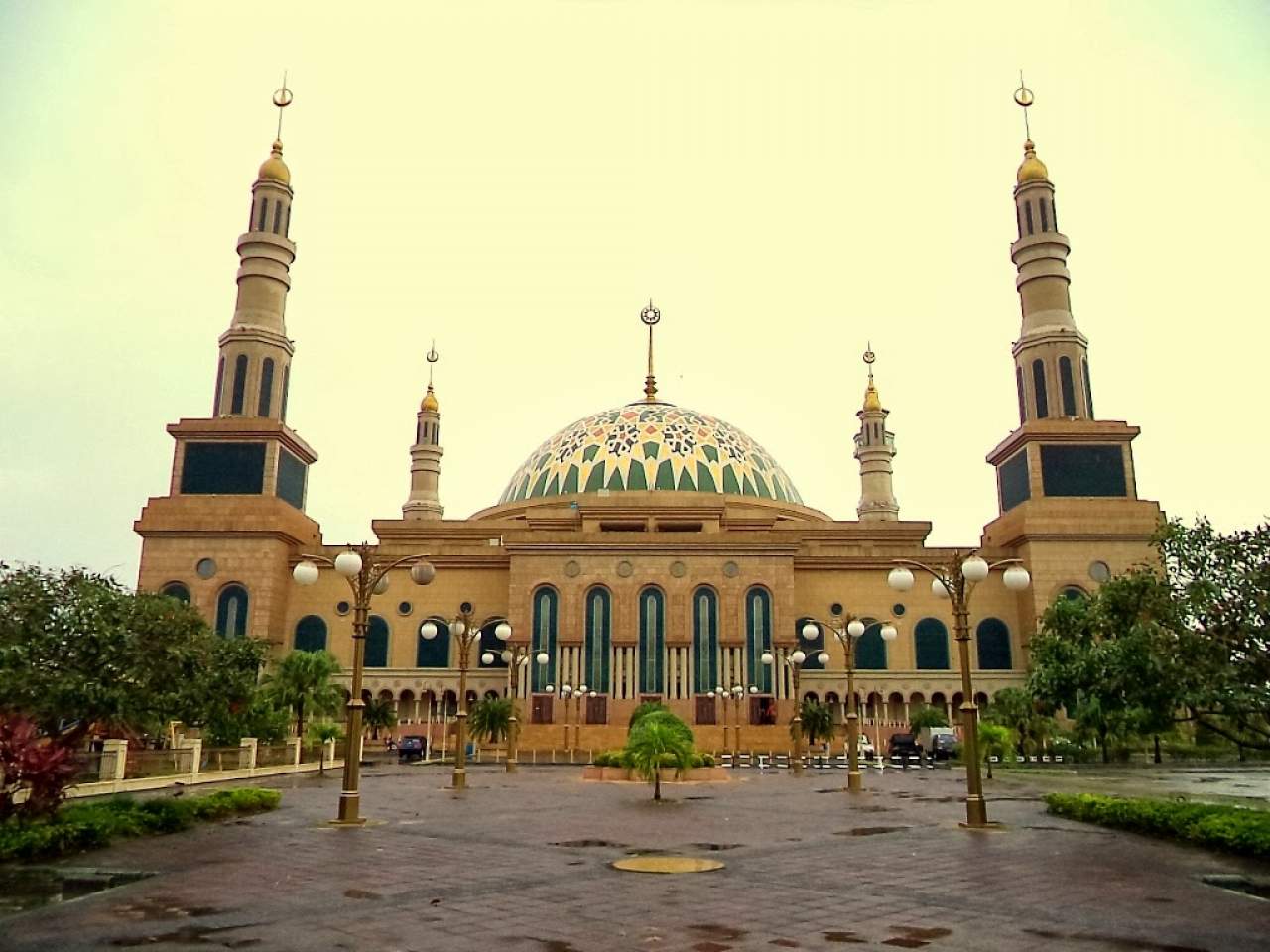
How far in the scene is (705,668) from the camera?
4378 centimetres

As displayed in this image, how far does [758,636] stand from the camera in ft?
145

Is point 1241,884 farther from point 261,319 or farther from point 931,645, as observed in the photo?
point 261,319

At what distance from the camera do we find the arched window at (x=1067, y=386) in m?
44.2

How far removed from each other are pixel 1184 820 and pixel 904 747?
73.6 feet

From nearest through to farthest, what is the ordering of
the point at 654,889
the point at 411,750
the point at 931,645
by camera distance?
1. the point at 654,889
2. the point at 411,750
3. the point at 931,645

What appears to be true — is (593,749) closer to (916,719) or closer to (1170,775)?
(916,719)

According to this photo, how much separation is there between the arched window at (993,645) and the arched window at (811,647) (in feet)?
22.7

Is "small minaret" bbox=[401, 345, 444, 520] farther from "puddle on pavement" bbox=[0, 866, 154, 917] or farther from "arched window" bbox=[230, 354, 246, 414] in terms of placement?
"puddle on pavement" bbox=[0, 866, 154, 917]

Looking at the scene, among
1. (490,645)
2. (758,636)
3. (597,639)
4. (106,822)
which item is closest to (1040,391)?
(758,636)

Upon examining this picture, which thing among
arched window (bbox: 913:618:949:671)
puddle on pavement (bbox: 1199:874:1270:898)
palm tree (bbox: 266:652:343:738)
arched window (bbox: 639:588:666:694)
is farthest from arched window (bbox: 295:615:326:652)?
puddle on pavement (bbox: 1199:874:1270:898)

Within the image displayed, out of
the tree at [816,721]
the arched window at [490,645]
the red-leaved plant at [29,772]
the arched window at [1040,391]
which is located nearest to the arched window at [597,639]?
the arched window at [490,645]

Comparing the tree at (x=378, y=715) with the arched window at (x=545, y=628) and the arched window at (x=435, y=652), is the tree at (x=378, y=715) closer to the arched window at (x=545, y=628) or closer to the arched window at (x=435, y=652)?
the arched window at (x=435, y=652)

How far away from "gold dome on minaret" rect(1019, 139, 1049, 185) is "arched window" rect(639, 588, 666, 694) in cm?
2567

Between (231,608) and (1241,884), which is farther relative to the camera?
(231,608)
